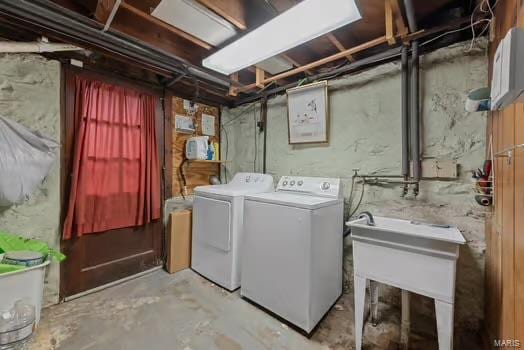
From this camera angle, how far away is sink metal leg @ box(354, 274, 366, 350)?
1478 millimetres

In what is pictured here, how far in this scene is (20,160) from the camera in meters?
1.62

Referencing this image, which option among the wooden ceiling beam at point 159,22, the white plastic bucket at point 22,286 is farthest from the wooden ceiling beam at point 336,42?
the white plastic bucket at point 22,286

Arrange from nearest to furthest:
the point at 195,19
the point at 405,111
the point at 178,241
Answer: the point at 195,19
the point at 405,111
the point at 178,241

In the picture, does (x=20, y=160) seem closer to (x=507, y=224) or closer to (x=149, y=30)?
(x=149, y=30)

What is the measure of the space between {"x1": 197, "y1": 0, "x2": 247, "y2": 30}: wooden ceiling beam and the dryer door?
154 cm

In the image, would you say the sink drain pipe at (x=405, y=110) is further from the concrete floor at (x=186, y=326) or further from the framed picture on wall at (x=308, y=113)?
the concrete floor at (x=186, y=326)

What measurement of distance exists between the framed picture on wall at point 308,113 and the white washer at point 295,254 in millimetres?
599

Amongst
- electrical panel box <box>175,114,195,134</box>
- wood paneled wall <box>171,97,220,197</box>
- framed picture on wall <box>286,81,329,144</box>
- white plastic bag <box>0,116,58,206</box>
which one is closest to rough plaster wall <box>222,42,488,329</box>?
framed picture on wall <box>286,81,329,144</box>

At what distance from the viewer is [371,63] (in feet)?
6.75

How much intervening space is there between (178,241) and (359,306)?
6.59 ft

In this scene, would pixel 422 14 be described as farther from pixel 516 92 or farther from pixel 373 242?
pixel 373 242

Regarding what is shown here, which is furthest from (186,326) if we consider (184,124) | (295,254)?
(184,124)

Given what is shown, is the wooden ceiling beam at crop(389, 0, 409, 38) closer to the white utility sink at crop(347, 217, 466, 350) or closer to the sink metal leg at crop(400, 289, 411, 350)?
the white utility sink at crop(347, 217, 466, 350)

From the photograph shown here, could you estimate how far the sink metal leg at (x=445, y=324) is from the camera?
1.22 meters
